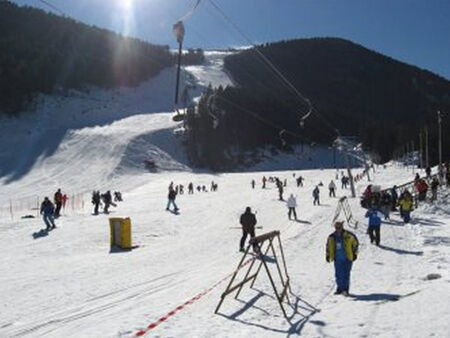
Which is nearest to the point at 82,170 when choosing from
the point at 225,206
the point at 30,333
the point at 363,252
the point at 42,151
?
the point at 42,151

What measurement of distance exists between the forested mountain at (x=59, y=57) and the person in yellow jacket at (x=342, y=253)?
391 ft

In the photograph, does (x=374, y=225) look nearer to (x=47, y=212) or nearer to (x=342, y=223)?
(x=342, y=223)

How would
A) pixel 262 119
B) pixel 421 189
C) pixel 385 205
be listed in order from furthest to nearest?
1. pixel 262 119
2. pixel 421 189
3. pixel 385 205

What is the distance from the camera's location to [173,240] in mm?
23609

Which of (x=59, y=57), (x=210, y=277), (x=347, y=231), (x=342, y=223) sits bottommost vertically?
(x=210, y=277)

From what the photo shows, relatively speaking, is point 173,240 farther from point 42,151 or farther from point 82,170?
point 42,151

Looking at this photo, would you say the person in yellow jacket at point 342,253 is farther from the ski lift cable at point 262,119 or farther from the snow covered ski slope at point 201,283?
the ski lift cable at point 262,119

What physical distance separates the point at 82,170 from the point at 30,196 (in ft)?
57.6

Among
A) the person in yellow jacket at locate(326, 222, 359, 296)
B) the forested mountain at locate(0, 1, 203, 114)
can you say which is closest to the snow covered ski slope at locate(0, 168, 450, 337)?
the person in yellow jacket at locate(326, 222, 359, 296)

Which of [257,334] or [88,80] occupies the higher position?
[88,80]

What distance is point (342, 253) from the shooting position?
1200 cm

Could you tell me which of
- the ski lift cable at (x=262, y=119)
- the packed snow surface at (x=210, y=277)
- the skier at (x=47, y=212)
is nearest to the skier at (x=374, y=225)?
the packed snow surface at (x=210, y=277)

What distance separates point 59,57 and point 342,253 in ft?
471

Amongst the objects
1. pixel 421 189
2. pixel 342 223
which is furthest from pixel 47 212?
pixel 421 189
